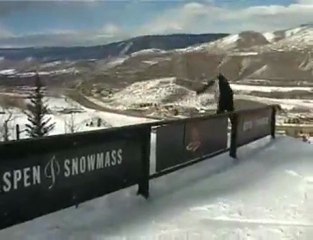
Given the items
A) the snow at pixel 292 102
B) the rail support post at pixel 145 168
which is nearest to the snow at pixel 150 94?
the snow at pixel 292 102

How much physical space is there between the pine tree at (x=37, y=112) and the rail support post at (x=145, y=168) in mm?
37849

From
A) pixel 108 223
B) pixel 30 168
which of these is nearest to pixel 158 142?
pixel 108 223

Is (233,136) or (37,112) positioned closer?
(233,136)

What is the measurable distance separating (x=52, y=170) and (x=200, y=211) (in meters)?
1.72

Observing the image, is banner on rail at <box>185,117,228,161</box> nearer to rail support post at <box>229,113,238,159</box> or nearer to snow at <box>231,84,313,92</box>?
rail support post at <box>229,113,238,159</box>

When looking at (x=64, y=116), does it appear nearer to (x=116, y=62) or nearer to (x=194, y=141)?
(x=116, y=62)

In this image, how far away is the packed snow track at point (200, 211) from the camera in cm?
441

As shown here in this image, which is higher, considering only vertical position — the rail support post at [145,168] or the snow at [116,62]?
the rail support post at [145,168]

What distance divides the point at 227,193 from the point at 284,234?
1745mm

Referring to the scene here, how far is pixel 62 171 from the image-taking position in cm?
443

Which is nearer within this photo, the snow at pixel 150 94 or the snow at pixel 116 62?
the snow at pixel 116 62

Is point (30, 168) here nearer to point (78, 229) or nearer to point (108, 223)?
point (78, 229)

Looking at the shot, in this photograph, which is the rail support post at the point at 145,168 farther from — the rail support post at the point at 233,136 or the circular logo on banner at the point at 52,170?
the rail support post at the point at 233,136

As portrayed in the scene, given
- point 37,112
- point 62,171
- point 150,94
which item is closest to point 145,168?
point 62,171
